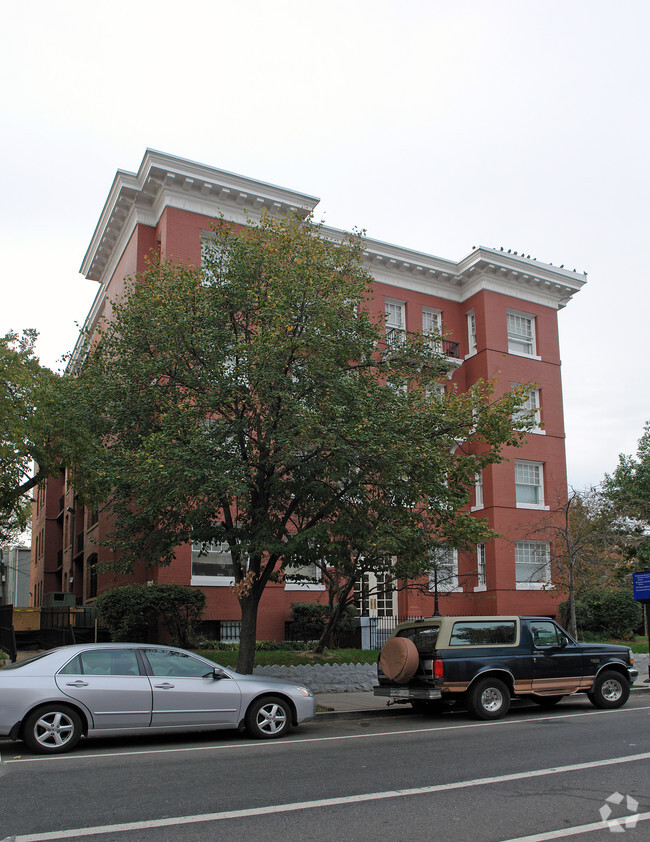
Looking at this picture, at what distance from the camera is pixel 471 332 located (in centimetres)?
3106

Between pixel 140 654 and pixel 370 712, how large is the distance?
5.75m

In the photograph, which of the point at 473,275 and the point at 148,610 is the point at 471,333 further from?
the point at 148,610

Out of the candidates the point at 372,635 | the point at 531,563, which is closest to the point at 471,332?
the point at 531,563

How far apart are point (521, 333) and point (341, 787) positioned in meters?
26.1

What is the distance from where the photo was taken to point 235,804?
678 cm

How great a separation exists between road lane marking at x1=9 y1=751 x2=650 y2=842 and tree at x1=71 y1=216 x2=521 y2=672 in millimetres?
5676

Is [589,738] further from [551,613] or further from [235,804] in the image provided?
[551,613]

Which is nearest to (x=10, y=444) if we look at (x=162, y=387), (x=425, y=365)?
(x=162, y=387)

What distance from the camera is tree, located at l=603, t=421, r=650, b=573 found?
1225 inches

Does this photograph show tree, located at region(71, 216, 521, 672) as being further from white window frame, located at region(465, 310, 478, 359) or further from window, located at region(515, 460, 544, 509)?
white window frame, located at region(465, 310, 478, 359)

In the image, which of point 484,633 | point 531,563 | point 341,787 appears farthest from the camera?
point 531,563

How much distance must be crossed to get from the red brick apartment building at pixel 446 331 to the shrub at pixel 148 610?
6.34ft

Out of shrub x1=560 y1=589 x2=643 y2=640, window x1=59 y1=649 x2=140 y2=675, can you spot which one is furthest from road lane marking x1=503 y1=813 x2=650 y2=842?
shrub x1=560 y1=589 x2=643 y2=640

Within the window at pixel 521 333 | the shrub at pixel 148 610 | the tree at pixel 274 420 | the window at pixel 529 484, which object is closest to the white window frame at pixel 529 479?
the window at pixel 529 484
